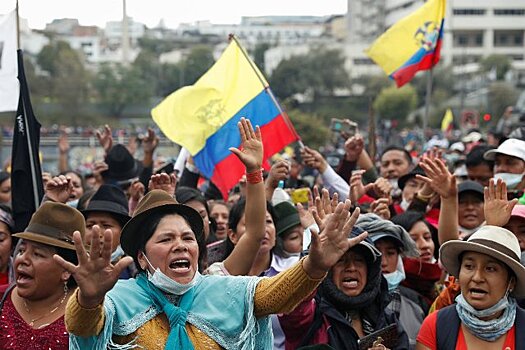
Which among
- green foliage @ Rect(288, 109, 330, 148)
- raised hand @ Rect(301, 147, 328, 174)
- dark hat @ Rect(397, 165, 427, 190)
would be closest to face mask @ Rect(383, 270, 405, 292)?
raised hand @ Rect(301, 147, 328, 174)

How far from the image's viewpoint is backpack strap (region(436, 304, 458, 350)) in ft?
15.7

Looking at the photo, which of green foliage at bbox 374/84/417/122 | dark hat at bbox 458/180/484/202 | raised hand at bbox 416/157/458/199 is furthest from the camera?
green foliage at bbox 374/84/417/122

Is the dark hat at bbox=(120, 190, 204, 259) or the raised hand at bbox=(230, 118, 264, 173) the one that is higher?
the raised hand at bbox=(230, 118, 264, 173)

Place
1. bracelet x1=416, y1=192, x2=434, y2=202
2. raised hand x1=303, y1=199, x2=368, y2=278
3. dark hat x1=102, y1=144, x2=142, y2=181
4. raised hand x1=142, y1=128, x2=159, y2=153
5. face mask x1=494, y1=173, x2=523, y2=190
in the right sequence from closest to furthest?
raised hand x1=303, y1=199, x2=368, y2=278 < bracelet x1=416, y1=192, x2=434, y2=202 < face mask x1=494, y1=173, x2=523, y2=190 < raised hand x1=142, y1=128, x2=159, y2=153 < dark hat x1=102, y1=144, x2=142, y2=181

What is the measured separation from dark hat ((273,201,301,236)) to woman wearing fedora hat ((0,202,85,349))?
1674 mm

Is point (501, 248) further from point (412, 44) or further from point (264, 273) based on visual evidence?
point (412, 44)

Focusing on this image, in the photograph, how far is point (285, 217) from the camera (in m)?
6.62

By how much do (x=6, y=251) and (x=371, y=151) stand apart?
21.5 ft

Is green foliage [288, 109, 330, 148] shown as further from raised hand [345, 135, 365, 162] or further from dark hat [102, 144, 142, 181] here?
raised hand [345, 135, 365, 162]

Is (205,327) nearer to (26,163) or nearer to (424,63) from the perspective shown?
(26,163)

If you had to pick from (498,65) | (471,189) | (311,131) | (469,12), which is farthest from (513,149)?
(469,12)

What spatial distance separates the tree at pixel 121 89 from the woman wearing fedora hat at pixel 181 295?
64.7 meters

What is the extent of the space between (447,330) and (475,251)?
15.1 inches

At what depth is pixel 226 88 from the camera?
9.43 m
